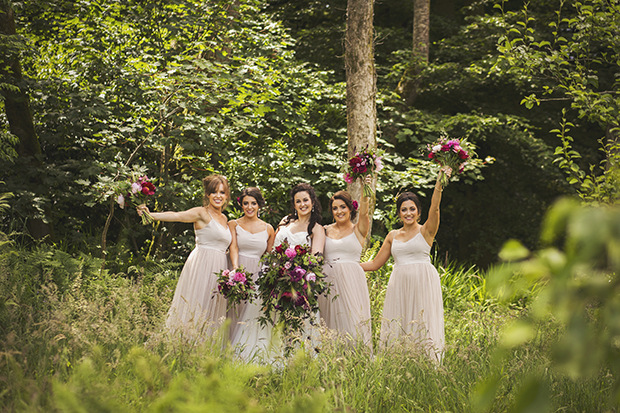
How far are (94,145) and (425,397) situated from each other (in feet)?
22.6

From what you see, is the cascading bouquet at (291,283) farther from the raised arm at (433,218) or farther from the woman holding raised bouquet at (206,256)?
the raised arm at (433,218)

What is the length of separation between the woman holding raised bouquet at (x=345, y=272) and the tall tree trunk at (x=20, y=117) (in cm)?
507

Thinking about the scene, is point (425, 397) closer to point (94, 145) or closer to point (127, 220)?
point (127, 220)

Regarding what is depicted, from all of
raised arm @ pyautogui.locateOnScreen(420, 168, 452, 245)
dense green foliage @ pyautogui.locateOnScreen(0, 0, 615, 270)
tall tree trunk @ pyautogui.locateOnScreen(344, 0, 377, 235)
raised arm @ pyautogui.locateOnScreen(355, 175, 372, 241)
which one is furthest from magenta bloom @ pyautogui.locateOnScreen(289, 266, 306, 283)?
dense green foliage @ pyautogui.locateOnScreen(0, 0, 615, 270)

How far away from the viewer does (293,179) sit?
7.67 m

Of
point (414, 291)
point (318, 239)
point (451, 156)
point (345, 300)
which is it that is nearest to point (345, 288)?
point (345, 300)

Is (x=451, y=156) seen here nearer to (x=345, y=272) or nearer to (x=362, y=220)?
(x=362, y=220)

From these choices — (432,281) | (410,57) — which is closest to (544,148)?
(410,57)

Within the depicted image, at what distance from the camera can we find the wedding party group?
4.79 metres

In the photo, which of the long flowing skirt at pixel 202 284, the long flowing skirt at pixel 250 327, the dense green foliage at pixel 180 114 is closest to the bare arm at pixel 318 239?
the long flowing skirt at pixel 250 327

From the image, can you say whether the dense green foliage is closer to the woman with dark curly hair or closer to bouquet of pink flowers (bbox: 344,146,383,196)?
the woman with dark curly hair

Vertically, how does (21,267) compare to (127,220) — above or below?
below

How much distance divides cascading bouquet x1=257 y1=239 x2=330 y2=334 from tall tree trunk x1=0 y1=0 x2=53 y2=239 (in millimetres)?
4943

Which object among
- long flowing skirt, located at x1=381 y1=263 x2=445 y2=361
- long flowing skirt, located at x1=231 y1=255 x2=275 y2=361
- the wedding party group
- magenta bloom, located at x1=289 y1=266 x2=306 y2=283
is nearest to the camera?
magenta bloom, located at x1=289 y1=266 x2=306 y2=283
